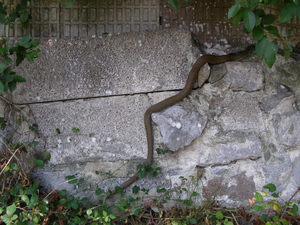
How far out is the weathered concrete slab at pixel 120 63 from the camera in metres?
2.00

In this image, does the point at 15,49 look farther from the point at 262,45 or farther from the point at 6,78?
the point at 262,45

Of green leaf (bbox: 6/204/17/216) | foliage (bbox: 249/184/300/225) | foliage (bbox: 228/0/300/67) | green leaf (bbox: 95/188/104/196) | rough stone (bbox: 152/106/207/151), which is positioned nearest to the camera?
foliage (bbox: 228/0/300/67)

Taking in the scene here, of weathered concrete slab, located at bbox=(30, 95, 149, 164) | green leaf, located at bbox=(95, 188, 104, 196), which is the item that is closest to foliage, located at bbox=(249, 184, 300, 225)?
weathered concrete slab, located at bbox=(30, 95, 149, 164)

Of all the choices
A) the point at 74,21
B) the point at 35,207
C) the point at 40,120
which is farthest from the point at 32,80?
the point at 35,207

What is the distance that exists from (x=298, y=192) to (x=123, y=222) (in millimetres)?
1043

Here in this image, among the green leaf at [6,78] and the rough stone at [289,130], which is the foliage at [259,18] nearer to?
the rough stone at [289,130]

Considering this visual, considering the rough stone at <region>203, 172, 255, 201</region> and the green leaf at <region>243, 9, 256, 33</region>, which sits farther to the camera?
the rough stone at <region>203, 172, 255, 201</region>

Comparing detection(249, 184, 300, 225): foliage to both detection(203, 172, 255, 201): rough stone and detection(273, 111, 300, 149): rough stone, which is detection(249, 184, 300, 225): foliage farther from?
detection(273, 111, 300, 149): rough stone

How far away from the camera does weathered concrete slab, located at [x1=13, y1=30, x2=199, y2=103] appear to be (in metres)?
2.00

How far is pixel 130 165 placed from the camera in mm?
2020

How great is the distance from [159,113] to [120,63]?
14.7 inches

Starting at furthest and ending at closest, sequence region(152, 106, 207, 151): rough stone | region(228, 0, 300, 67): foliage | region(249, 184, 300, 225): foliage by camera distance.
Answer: region(152, 106, 207, 151): rough stone → region(249, 184, 300, 225): foliage → region(228, 0, 300, 67): foliage

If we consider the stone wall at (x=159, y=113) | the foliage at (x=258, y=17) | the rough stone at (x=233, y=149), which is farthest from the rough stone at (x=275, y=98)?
the foliage at (x=258, y=17)

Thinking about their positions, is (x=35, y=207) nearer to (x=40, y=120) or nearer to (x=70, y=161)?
(x=70, y=161)
